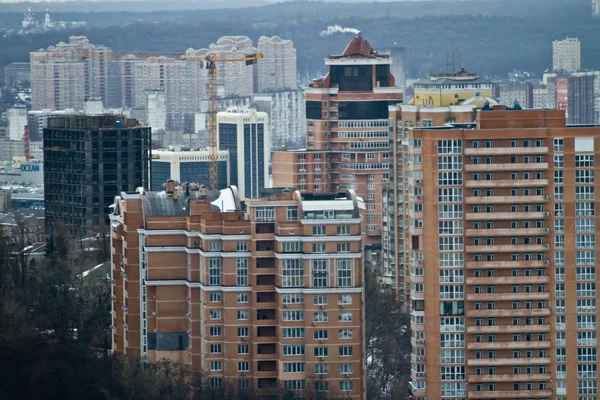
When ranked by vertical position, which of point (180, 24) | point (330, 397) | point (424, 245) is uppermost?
point (180, 24)

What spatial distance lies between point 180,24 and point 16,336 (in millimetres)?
130054

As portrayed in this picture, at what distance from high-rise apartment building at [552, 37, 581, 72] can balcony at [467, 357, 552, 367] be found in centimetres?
10897

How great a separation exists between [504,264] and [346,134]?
27694mm

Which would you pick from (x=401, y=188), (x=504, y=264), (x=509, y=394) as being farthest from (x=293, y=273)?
(x=401, y=188)

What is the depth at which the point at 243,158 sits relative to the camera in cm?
9194

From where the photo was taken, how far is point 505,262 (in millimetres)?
36062

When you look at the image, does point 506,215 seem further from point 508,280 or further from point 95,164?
point 95,164

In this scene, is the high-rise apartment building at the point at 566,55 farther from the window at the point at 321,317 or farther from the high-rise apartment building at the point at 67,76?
the window at the point at 321,317

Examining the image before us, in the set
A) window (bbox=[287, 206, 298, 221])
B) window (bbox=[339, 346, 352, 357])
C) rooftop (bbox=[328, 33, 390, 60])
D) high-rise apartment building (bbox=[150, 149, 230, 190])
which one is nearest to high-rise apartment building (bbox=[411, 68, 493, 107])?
rooftop (bbox=[328, 33, 390, 60])

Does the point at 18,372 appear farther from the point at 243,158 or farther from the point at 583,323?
the point at 243,158

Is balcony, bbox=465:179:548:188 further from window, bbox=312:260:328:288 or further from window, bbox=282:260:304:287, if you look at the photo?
window, bbox=282:260:304:287

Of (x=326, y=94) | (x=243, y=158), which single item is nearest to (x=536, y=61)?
(x=243, y=158)

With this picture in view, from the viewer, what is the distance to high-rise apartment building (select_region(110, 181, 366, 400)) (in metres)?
36.2

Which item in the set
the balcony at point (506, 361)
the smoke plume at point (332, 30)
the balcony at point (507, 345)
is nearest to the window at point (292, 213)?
the balcony at point (507, 345)
